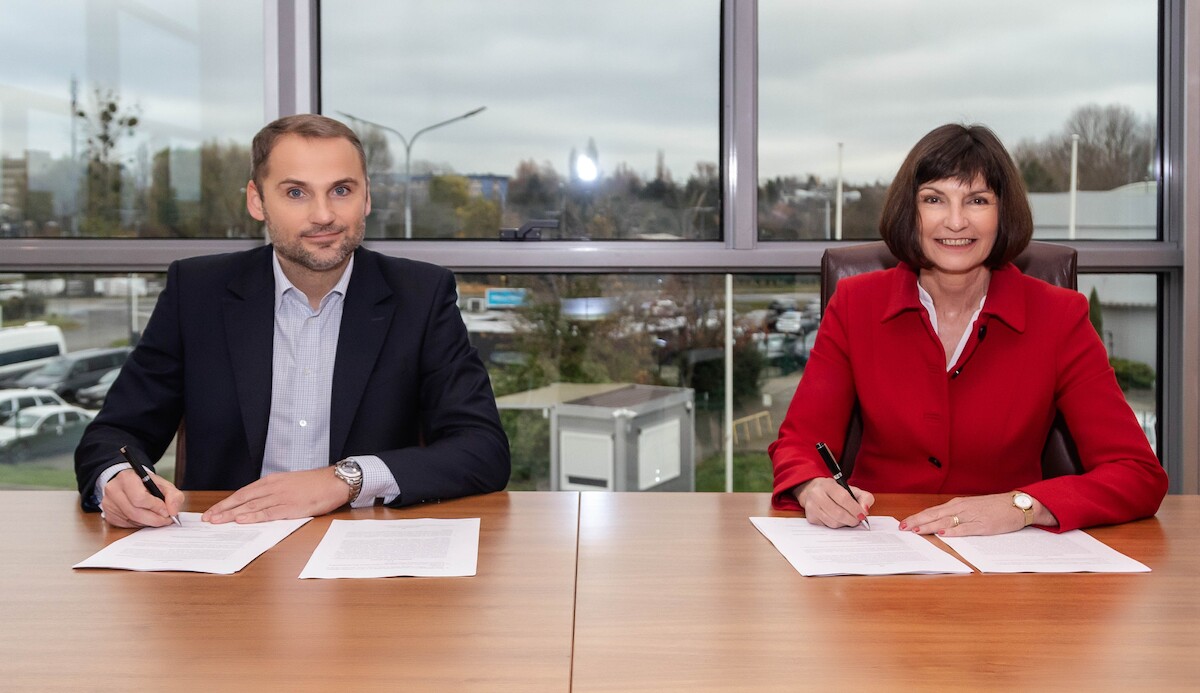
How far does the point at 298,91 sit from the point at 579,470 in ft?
5.00

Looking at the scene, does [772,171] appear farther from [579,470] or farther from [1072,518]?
[1072,518]

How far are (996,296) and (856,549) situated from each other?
0.77m

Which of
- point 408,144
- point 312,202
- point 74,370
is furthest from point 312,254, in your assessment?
point 74,370

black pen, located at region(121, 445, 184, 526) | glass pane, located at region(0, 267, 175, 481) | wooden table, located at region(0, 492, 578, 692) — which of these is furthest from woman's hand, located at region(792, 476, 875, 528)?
glass pane, located at region(0, 267, 175, 481)

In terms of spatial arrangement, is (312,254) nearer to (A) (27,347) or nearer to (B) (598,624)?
(B) (598,624)

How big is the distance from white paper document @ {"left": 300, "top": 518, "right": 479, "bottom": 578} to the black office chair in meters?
0.91

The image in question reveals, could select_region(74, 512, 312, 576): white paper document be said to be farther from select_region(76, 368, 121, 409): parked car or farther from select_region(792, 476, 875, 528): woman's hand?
select_region(76, 368, 121, 409): parked car

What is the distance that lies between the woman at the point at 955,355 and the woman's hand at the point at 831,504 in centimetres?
14

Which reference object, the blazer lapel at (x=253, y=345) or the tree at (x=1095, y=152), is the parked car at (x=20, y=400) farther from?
the tree at (x=1095, y=152)

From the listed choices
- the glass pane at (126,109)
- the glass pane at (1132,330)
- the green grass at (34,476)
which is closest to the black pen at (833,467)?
the glass pane at (1132,330)

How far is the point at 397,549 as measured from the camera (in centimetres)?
144

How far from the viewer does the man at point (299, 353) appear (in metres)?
1.99

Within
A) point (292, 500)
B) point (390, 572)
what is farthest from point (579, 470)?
point (390, 572)

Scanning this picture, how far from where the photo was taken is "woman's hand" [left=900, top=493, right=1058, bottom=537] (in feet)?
5.08
